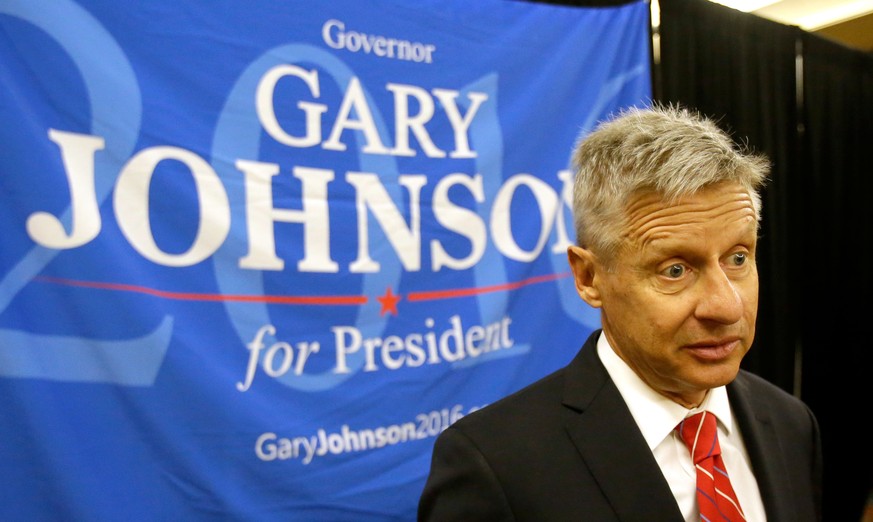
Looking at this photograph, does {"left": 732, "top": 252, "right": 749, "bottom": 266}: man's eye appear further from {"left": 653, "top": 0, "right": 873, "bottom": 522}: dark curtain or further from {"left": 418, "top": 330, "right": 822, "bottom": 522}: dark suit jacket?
{"left": 653, "top": 0, "right": 873, "bottom": 522}: dark curtain

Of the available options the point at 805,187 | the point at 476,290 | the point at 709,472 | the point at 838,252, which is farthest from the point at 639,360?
the point at 838,252

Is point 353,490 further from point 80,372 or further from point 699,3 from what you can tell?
point 699,3

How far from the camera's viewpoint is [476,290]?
1.76 meters

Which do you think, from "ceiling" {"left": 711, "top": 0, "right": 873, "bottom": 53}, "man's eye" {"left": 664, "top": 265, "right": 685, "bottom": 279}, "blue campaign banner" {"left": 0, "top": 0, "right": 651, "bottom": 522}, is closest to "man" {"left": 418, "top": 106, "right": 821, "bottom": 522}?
"man's eye" {"left": 664, "top": 265, "right": 685, "bottom": 279}

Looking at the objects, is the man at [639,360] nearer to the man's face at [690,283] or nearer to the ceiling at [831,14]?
the man's face at [690,283]

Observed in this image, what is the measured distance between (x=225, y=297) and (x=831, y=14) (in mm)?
4482

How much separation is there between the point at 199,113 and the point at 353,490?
3.15 feet

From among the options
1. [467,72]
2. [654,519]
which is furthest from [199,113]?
[654,519]

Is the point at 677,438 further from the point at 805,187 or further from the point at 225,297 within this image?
the point at 805,187

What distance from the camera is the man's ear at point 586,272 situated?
0.89 m

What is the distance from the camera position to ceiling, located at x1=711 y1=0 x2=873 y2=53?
399 centimetres

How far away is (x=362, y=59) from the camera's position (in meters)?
1.63

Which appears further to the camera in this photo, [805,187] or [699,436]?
[805,187]

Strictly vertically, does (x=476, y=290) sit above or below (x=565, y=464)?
above
